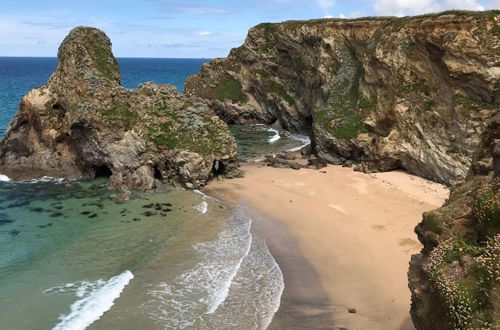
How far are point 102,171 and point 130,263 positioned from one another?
21.4m

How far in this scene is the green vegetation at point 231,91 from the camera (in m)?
79.2

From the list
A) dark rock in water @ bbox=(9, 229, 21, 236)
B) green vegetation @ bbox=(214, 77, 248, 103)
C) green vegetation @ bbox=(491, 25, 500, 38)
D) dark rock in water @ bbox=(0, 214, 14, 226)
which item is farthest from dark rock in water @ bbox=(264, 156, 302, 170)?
green vegetation @ bbox=(214, 77, 248, 103)

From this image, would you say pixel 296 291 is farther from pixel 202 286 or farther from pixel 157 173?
pixel 157 173

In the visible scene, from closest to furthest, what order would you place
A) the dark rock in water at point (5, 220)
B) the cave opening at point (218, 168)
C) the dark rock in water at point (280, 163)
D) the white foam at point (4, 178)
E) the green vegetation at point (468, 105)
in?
the dark rock in water at point (5, 220) → the green vegetation at point (468, 105) → the white foam at point (4, 178) → the cave opening at point (218, 168) → the dark rock in water at point (280, 163)

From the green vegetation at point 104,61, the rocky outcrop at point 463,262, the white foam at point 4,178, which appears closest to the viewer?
the rocky outcrop at point 463,262

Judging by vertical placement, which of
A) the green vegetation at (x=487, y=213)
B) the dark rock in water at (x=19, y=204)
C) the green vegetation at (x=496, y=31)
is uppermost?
the green vegetation at (x=496, y=31)

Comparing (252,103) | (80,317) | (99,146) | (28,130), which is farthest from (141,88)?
(252,103)

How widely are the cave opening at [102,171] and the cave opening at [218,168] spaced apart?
9969 millimetres

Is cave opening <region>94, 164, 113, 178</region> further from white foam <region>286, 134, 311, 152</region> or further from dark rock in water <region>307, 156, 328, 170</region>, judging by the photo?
white foam <region>286, 134, 311, 152</region>

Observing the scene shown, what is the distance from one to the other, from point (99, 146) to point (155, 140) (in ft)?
16.7

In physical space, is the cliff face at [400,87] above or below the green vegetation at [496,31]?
below

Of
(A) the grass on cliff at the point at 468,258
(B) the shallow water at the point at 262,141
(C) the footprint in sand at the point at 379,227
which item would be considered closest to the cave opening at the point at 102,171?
(B) the shallow water at the point at 262,141

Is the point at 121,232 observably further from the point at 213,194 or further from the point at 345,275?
the point at 345,275

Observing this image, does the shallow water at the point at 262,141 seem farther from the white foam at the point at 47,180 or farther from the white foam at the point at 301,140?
the white foam at the point at 47,180
